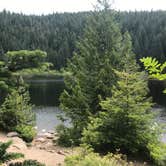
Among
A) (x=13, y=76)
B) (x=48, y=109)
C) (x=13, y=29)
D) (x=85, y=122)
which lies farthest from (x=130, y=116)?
(x=13, y=29)

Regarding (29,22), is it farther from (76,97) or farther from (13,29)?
(76,97)

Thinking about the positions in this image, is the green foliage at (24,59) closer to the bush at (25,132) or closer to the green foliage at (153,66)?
the green foliage at (153,66)

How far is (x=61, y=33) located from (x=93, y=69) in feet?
362

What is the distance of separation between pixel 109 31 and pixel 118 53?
1347 mm

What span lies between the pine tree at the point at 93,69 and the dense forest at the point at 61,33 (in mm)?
59333

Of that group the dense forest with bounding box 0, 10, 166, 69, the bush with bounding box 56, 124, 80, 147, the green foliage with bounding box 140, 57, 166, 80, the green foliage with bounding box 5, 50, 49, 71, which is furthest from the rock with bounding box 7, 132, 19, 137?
the dense forest with bounding box 0, 10, 166, 69

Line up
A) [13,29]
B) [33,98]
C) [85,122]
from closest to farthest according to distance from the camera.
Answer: [85,122] < [33,98] < [13,29]

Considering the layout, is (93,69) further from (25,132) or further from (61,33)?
(61,33)

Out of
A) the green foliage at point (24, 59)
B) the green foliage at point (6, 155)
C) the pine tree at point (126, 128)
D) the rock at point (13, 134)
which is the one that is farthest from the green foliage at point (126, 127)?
the green foliage at point (6, 155)

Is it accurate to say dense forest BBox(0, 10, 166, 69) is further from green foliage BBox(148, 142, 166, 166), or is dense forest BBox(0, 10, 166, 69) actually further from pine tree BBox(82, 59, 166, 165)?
green foliage BBox(148, 142, 166, 166)

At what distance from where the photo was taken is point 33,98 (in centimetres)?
4659

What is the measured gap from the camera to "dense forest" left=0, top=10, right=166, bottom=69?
8888 cm

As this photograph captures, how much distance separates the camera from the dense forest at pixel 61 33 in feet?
292

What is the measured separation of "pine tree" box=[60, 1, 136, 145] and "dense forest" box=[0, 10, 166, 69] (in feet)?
195
